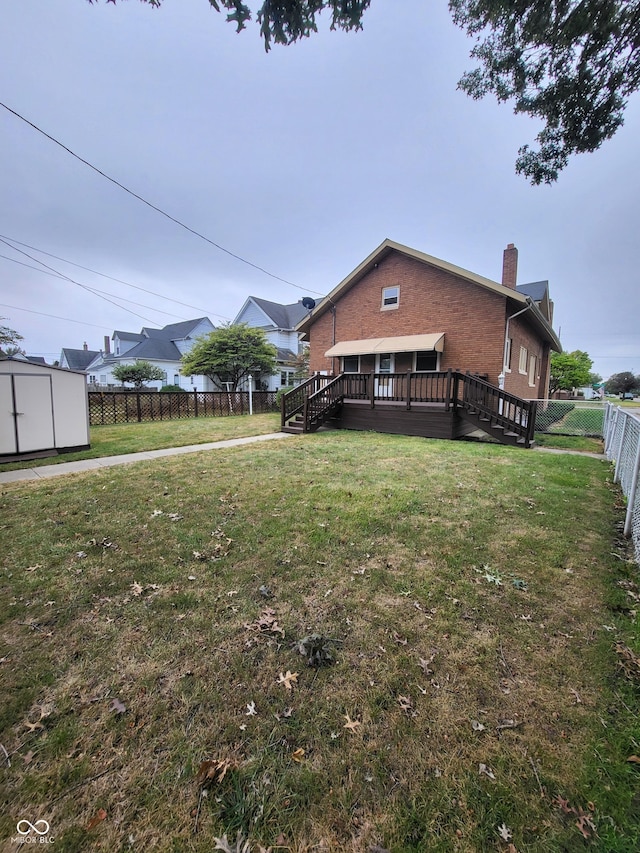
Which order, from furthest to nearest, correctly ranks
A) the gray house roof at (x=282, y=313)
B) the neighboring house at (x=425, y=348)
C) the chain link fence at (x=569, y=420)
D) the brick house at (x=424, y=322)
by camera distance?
the gray house roof at (x=282, y=313) < the chain link fence at (x=569, y=420) < the brick house at (x=424, y=322) < the neighboring house at (x=425, y=348)

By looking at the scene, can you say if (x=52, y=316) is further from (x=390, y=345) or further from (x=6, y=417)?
(x=390, y=345)

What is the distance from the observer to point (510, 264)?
1602 cm

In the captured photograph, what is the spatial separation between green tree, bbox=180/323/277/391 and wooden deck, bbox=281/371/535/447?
9.36 metres

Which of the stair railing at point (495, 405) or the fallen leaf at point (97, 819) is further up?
the stair railing at point (495, 405)

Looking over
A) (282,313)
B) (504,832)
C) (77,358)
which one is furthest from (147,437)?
(77,358)

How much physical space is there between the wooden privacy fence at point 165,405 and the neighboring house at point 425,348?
5.72 metres

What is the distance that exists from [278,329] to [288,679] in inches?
1094

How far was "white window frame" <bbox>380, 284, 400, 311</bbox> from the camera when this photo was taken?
14.5 m

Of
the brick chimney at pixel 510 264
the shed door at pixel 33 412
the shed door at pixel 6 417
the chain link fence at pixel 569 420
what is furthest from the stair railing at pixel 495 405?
the shed door at pixel 6 417

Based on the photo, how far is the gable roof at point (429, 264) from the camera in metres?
11.6

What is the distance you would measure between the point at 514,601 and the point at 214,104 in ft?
44.2

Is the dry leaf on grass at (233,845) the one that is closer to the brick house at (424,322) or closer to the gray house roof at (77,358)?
the brick house at (424,322)

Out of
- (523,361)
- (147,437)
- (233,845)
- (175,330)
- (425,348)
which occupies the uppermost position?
(175,330)

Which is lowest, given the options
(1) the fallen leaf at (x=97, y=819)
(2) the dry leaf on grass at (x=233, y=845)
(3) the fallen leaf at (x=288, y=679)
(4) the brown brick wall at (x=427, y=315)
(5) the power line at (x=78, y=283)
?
(2) the dry leaf on grass at (x=233, y=845)
